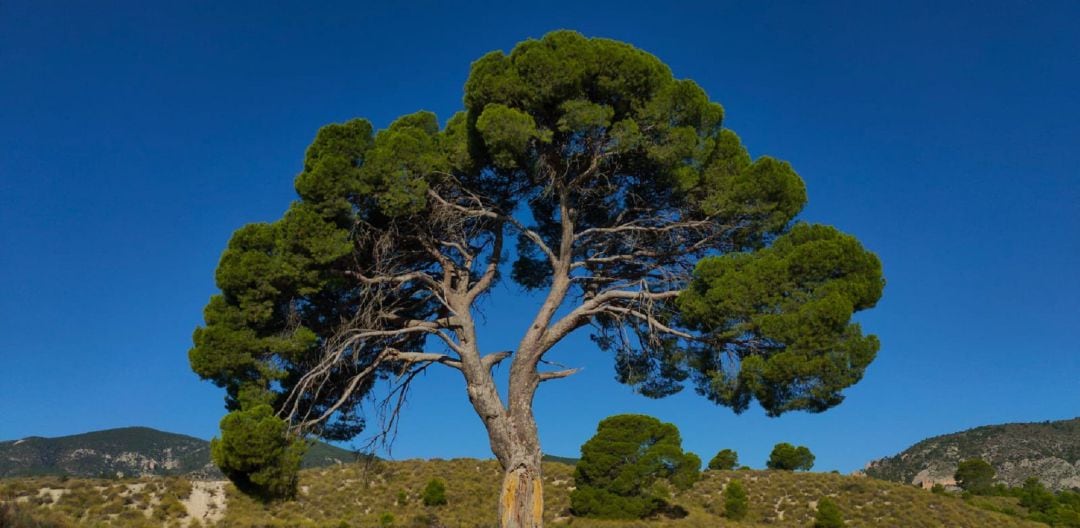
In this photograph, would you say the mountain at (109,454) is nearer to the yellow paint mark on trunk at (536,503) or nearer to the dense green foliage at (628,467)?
the dense green foliage at (628,467)

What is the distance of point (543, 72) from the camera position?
420 inches

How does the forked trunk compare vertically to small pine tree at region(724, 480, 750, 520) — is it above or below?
below

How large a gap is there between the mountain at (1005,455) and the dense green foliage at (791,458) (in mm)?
22556

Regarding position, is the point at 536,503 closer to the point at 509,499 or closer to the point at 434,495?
the point at 509,499

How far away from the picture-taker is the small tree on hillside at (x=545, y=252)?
991 cm

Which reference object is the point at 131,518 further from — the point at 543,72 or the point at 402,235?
the point at 543,72

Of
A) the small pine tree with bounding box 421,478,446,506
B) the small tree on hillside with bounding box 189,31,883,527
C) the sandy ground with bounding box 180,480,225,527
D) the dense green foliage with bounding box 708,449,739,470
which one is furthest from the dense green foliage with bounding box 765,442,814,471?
the small tree on hillside with bounding box 189,31,883,527

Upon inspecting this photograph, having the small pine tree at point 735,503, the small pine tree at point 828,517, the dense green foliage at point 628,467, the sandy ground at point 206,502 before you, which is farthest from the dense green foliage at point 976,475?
the sandy ground at point 206,502

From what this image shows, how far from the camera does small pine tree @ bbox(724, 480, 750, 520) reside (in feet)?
113

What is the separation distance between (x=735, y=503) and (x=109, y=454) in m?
76.3

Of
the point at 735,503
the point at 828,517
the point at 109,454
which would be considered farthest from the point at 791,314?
the point at 109,454

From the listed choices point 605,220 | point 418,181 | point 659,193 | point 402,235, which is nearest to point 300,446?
point 402,235

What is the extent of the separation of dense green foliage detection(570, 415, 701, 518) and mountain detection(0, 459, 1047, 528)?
111cm

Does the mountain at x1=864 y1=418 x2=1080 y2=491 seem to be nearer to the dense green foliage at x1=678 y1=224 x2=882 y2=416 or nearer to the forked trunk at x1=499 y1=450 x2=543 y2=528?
the dense green foliage at x1=678 y1=224 x2=882 y2=416
